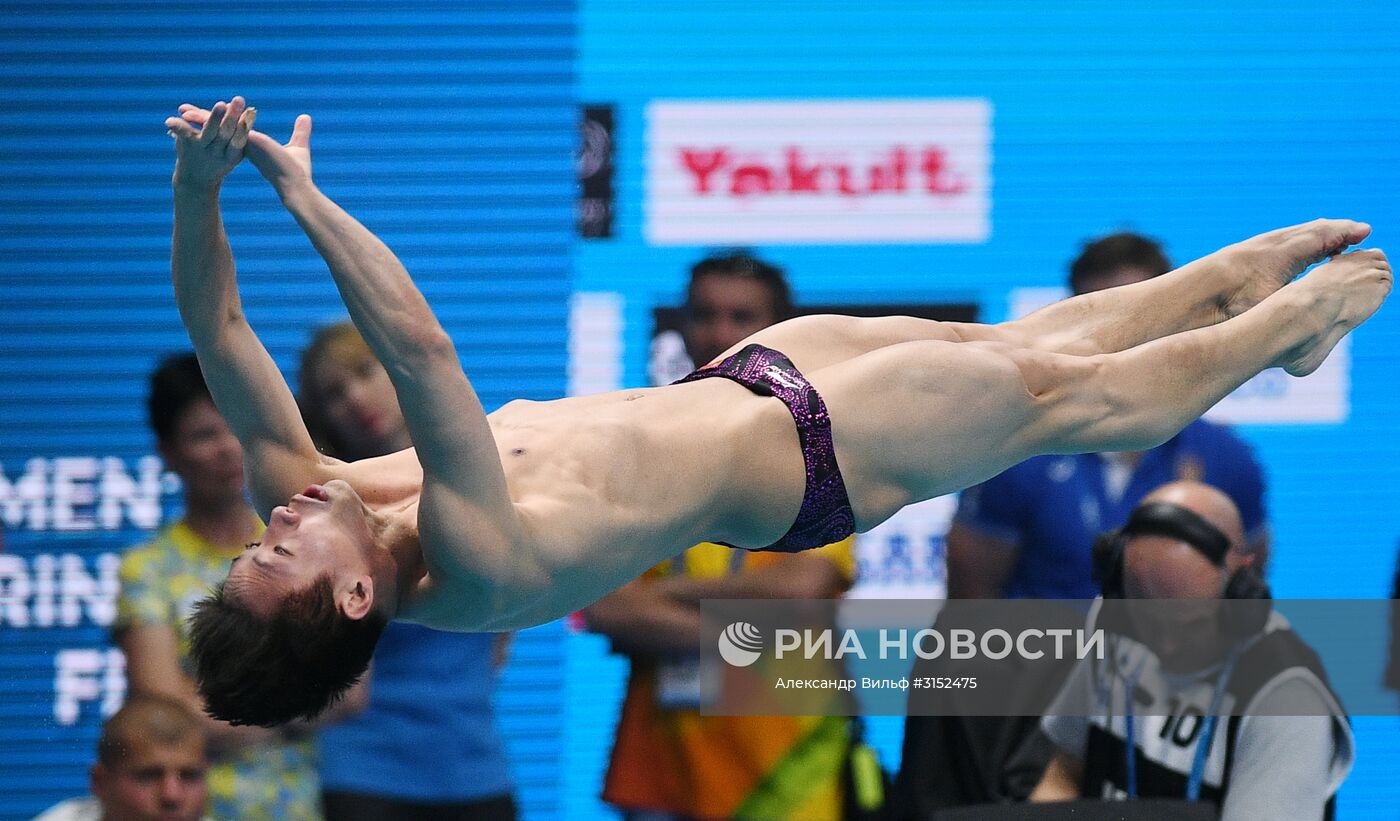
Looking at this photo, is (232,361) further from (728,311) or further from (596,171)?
(596,171)

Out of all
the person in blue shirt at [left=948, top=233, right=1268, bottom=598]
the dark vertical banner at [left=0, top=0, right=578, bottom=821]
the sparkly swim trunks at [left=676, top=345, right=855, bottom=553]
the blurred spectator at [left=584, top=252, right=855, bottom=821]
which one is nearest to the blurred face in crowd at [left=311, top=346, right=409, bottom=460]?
the blurred spectator at [left=584, top=252, right=855, bottom=821]

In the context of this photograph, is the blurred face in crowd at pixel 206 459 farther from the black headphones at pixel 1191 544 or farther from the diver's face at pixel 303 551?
the black headphones at pixel 1191 544

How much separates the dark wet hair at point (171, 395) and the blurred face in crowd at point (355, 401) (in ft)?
1.20

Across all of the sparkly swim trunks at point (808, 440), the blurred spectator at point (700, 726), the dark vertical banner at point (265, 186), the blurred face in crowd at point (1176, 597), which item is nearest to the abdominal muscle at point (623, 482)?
the sparkly swim trunks at point (808, 440)

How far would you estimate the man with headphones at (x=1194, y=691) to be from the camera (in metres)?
3.55

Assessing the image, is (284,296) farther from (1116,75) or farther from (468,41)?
(1116,75)

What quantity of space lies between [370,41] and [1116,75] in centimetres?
291

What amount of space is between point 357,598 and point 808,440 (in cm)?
98

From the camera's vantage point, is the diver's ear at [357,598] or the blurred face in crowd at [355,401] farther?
the blurred face in crowd at [355,401]

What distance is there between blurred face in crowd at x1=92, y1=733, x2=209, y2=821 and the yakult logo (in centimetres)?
293

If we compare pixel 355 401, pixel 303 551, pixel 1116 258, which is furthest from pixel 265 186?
pixel 303 551

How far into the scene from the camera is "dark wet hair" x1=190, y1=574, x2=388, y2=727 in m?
3.05

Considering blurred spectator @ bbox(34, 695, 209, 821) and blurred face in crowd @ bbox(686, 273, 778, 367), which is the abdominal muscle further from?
blurred spectator @ bbox(34, 695, 209, 821)

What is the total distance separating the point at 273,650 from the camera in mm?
3059
